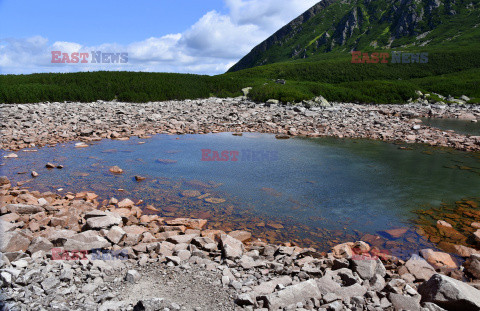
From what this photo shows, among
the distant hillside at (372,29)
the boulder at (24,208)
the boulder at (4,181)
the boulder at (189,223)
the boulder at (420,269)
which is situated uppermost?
the distant hillside at (372,29)

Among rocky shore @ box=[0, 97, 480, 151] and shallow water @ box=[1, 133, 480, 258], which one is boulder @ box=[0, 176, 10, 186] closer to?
shallow water @ box=[1, 133, 480, 258]

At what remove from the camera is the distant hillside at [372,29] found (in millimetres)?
112375

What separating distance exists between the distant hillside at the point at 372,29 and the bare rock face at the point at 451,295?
10838cm

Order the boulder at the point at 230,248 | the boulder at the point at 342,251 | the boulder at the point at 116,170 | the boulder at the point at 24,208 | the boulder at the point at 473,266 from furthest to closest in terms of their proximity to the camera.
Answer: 1. the boulder at the point at 116,170
2. the boulder at the point at 24,208
3. the boulder at the point at 342,251
4. the boulder at the point at 230,248
5. the boulder at the point at 473,266

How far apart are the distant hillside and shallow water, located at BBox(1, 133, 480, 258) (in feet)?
324

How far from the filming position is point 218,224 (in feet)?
25.2

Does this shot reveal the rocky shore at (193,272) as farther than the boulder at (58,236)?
No

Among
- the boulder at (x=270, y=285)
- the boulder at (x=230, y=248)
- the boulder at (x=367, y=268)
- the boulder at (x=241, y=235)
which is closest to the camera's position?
the boulder at (x=270, y=285)

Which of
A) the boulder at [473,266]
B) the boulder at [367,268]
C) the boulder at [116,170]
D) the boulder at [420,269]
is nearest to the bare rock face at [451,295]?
the boulder at [367,268]

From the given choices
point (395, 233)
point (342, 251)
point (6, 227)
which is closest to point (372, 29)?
point (395, 233)

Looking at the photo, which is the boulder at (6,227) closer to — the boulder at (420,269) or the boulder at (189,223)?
the boulder at (189,223)

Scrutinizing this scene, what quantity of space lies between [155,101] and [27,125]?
14.7 m

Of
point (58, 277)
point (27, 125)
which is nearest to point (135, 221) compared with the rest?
point (58, 277)

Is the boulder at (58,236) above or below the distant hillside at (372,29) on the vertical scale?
below
